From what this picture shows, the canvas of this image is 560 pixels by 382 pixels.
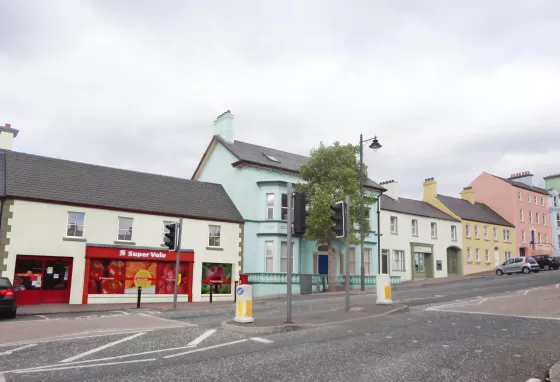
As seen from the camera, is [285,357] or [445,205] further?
[445,205]

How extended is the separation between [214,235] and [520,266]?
94.3ft

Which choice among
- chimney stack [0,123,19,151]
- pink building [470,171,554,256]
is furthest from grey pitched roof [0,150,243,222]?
pink building [470,171,554,256]

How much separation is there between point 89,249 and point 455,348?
19.3 meters

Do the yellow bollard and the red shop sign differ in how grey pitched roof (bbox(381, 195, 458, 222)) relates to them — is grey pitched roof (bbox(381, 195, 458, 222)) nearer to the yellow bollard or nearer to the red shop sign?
the red shop sign

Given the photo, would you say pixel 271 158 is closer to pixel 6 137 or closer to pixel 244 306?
pixel 6 137

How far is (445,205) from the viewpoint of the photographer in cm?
4619

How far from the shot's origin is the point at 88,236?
2298cm

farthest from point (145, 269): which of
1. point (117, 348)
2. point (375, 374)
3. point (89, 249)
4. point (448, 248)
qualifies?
point (448, 248)

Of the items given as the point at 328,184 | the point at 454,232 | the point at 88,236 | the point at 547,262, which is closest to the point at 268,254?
the point at 328,184

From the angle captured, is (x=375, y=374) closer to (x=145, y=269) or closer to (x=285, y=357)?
(x=285, y=357)

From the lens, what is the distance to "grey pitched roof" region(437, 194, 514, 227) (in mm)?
46759

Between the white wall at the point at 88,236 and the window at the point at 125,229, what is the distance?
A: 26 cm

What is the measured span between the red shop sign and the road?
28.4ft

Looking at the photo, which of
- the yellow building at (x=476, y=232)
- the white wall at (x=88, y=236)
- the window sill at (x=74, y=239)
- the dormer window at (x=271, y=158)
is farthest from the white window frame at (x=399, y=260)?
the window sill at (x=74, y=239)
